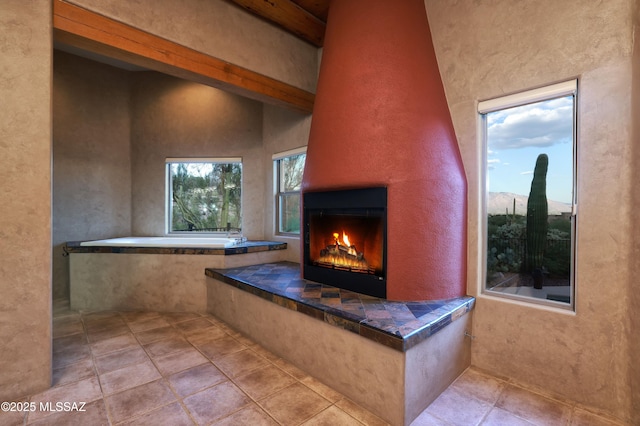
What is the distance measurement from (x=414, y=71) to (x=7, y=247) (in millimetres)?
3092

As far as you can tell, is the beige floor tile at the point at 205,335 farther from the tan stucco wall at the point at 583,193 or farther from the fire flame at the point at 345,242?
the tan stucco wall at the point at 583,193

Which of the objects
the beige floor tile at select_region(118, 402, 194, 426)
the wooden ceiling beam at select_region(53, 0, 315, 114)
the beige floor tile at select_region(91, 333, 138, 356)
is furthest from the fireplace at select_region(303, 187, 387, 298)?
the beige floor tile at select_region(91, 333, 138, 356)

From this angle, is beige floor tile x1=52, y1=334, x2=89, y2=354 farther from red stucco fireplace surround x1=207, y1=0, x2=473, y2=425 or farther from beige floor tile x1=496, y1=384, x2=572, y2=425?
beige floor tile x1=496, y1=384, x2=572, y2=425

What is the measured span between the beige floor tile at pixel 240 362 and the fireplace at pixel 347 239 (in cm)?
85

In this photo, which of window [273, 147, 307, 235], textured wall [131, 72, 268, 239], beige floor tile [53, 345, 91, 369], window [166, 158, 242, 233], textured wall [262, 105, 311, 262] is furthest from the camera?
window [166, 158, 242, 233]

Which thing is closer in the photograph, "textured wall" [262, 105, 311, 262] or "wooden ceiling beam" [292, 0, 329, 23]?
"wooden ceiling beam" [292, 0, 329, 23]

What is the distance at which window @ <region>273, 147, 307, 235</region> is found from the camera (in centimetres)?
407

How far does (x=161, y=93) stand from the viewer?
4535 mm

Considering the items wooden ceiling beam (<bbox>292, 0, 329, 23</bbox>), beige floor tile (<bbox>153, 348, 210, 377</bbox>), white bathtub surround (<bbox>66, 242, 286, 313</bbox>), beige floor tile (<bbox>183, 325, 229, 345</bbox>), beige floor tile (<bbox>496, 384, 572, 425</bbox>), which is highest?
wooden ceiling beam (<bbox>292, 0, 329, 23</bbox>)

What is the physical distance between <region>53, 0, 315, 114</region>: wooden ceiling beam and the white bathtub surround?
187 centimetres

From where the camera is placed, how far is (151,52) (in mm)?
2316

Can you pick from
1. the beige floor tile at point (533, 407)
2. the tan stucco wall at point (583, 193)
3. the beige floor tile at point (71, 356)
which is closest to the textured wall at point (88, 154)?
the beige floor tile at point (71, 356)

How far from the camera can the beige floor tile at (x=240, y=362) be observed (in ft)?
7.21

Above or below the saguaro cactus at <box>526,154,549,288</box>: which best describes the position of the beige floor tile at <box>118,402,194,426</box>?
below
